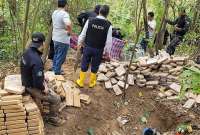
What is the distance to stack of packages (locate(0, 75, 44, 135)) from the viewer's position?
24.8ft

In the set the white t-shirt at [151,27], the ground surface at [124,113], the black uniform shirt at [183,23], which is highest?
the black uniform shirt at [183,23]

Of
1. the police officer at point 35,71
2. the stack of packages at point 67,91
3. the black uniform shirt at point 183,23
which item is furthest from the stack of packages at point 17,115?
the black uniform shirt at point 183,23

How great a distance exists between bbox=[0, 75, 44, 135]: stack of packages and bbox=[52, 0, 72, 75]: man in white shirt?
2324 mm

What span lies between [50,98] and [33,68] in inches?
37.2

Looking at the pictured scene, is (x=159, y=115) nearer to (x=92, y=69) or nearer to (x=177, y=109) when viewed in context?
(x=177, y=109)

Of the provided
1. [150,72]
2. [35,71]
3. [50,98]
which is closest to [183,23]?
[150,72]

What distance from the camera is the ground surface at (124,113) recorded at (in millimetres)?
9148

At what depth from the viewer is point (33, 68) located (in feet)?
24.8

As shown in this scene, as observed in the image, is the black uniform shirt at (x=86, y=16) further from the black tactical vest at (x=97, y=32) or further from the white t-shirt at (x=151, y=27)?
the white t-shirt at (x=151, y=27)

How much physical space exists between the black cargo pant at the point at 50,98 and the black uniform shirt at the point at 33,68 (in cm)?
14

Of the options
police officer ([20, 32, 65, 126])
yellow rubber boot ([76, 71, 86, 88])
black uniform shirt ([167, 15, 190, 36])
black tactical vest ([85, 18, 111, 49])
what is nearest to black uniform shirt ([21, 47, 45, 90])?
police officer ([20, 32, 65, 126])

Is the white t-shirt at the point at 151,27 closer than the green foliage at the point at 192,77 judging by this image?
No

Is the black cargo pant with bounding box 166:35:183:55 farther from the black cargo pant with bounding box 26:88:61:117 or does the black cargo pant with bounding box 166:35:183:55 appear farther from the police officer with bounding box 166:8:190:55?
the black cargo pant with bounding box 26:88:61:117

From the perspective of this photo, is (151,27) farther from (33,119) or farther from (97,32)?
(33,119)
